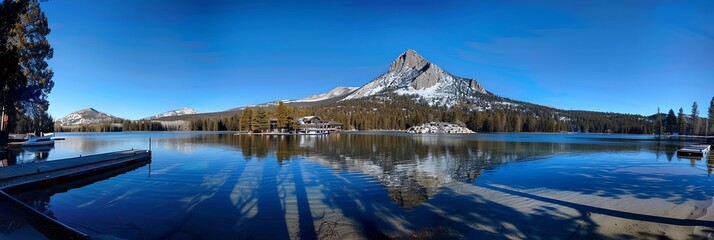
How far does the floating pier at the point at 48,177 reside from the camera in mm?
6426

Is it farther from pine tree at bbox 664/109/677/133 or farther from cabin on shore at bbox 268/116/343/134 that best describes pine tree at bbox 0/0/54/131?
pine tree at bbox 664/109/677/133

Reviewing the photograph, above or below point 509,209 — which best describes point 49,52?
above

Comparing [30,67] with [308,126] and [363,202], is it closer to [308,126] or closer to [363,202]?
[363,202]

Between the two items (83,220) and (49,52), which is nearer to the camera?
(83,220)

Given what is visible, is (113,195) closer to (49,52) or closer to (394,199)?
(394,199)

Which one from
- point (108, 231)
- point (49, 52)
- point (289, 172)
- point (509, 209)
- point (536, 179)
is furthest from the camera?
point (49, 52)

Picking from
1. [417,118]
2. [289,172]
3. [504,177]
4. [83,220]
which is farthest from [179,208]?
[417,118]

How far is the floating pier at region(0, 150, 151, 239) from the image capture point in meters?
6.43

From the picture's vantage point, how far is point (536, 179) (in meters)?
21.3

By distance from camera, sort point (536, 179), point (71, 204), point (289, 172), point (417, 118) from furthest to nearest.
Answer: point (417, 118), point (289, 172), point (536, 179), point (71, 204)

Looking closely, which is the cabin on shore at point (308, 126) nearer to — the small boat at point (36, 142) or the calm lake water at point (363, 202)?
the small boat at point (36, 142)

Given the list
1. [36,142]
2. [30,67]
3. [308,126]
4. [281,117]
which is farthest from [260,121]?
[30,67]

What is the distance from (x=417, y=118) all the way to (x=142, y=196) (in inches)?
6979

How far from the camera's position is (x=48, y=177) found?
17891mm
